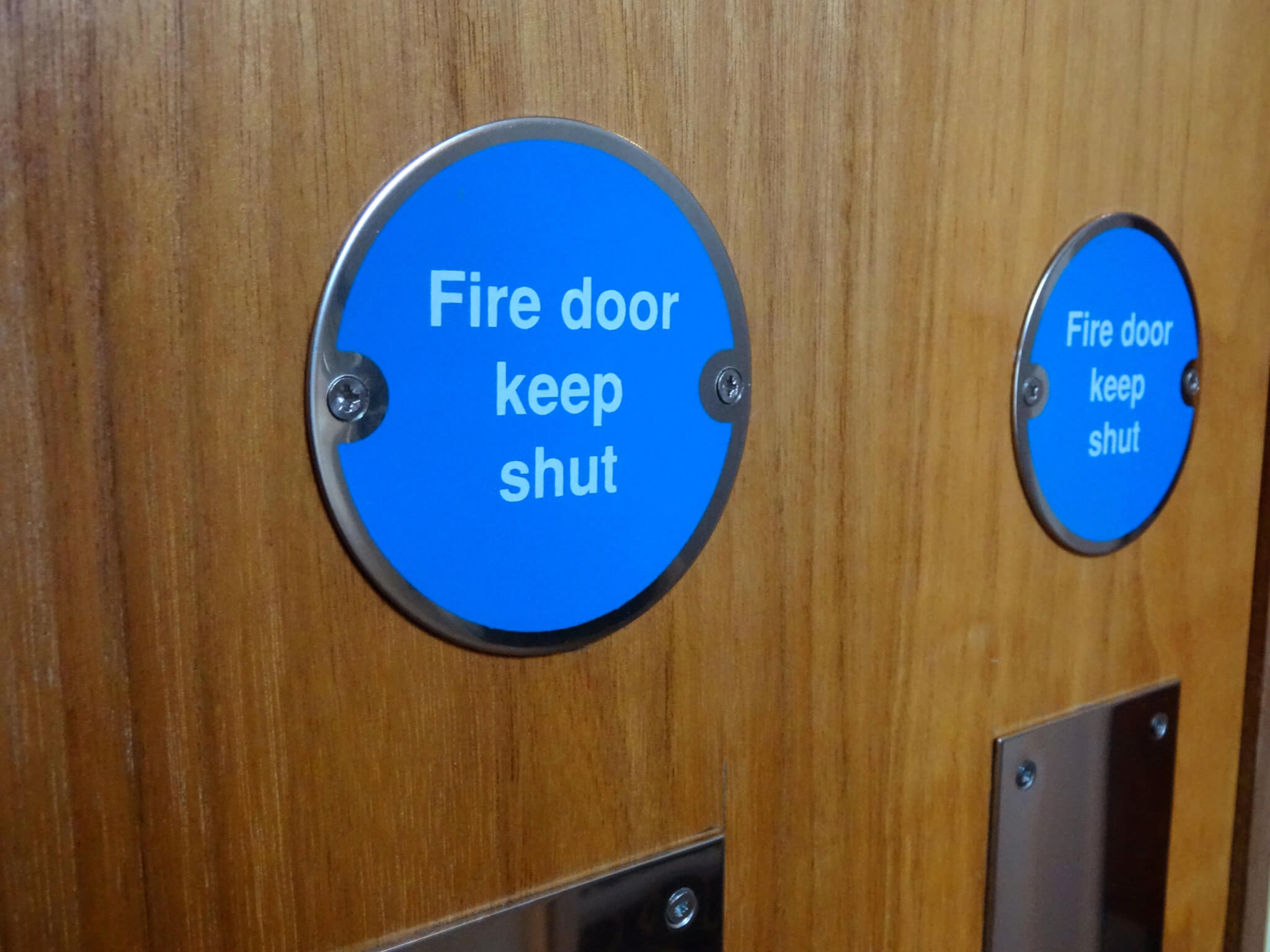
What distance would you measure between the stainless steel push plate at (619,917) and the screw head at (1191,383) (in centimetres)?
41

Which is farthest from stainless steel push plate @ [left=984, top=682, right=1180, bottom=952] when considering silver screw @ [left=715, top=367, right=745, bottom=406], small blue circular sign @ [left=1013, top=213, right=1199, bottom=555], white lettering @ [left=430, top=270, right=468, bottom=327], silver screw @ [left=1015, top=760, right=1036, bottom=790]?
white lettering @ [left=430, top=270, right=468, bottom=327]

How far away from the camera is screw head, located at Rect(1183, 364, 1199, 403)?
2.09 ft

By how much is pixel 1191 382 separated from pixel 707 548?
381 millimetres

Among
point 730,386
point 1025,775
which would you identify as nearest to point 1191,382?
point 1025,775

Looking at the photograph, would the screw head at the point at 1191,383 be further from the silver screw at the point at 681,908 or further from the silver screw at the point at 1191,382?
the silver screw at the point at 681,908

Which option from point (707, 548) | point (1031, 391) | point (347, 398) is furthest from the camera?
point (1031, 391)

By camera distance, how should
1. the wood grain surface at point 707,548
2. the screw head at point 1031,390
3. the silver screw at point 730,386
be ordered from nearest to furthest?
the wood grain surface at point 707,548 → the silver screw at point 730,386 → the screw head at point 1031,390

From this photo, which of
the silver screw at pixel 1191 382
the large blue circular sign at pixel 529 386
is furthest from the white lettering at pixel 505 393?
the silver screw at pixel 1191 382

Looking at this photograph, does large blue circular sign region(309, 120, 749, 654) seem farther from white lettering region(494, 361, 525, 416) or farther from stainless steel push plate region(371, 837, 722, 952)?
stainless steel push plate region(371, 837, 722, 952)

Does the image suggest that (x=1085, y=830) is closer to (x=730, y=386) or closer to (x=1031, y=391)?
(x=1031, y=391)

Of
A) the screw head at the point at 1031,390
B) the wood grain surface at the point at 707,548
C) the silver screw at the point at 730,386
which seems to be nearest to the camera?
the wood grain surface at the point at 707,548

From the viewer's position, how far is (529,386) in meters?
0.38

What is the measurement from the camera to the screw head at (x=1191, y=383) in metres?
0.64

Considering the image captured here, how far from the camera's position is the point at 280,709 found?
351 mm
